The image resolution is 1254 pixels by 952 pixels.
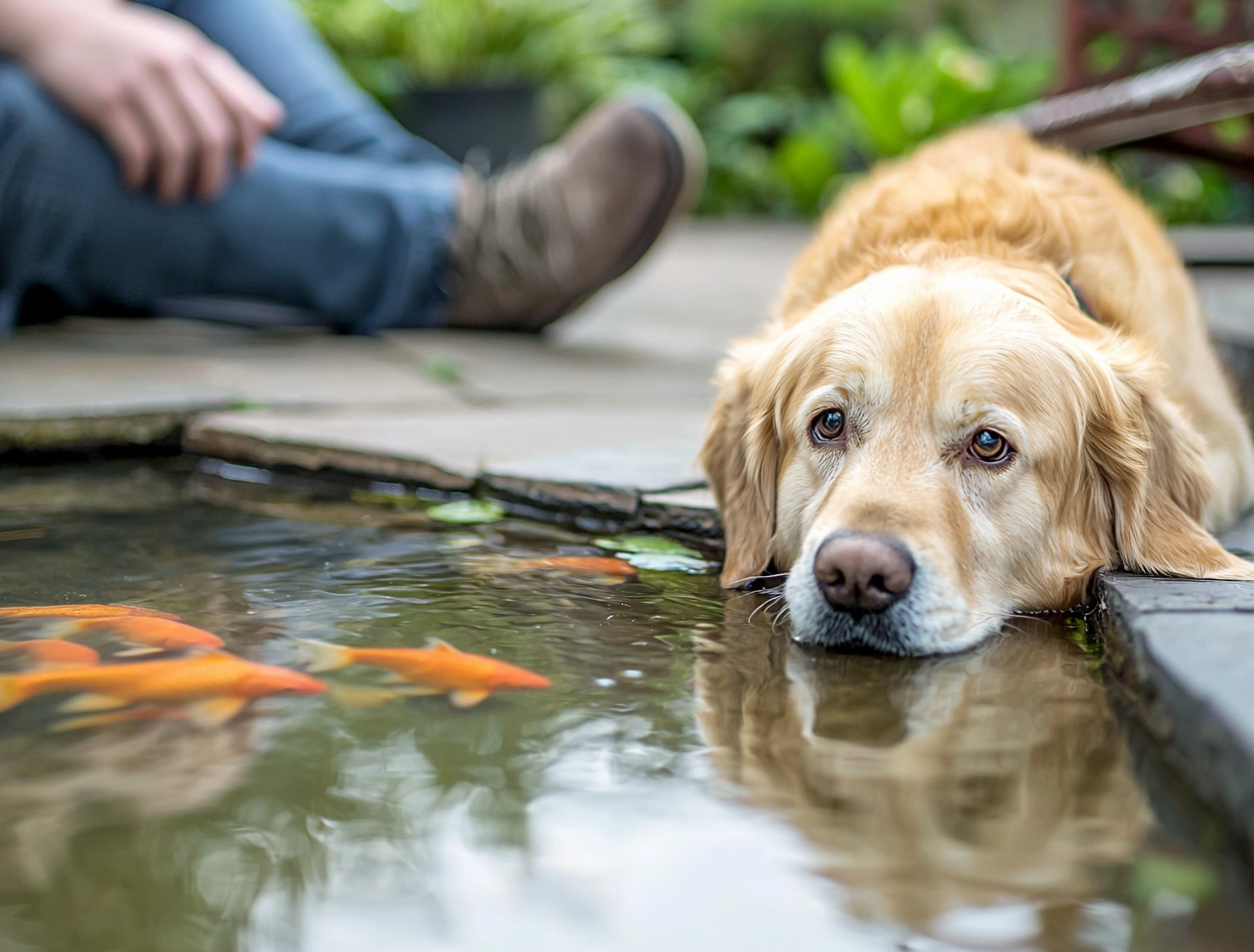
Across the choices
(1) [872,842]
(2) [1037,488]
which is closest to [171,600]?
(1) [872,842]

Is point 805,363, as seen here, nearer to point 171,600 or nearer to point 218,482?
point 171,600

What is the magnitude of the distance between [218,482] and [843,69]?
9.89 m

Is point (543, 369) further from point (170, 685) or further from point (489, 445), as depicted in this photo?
point (170, 685)

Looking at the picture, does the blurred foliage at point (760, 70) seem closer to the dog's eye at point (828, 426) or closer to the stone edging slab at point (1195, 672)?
the dog's eye at point (828, 426)

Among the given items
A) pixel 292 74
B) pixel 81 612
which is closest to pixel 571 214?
pixel 292 74

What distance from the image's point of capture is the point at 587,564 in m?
2.89

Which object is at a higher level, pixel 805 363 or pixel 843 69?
pixel 843 69

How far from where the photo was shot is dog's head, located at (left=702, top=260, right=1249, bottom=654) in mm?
2367

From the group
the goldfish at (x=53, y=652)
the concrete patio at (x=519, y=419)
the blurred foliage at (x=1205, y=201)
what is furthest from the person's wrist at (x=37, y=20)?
the blurred foliage at (x=1205, y=201)

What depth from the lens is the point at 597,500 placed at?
3.27 m

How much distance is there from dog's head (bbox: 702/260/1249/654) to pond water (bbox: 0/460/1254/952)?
0.11m

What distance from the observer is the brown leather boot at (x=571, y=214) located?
5273mm

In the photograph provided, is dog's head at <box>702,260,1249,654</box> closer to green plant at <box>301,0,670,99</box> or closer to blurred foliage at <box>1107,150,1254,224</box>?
green plant at <box>301,0,670,99</box>

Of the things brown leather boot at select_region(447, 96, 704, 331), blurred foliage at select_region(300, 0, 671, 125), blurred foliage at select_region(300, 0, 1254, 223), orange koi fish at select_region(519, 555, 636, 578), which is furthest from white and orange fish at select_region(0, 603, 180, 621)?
blurred foliage at select_region(300, 0, 671, 125)
